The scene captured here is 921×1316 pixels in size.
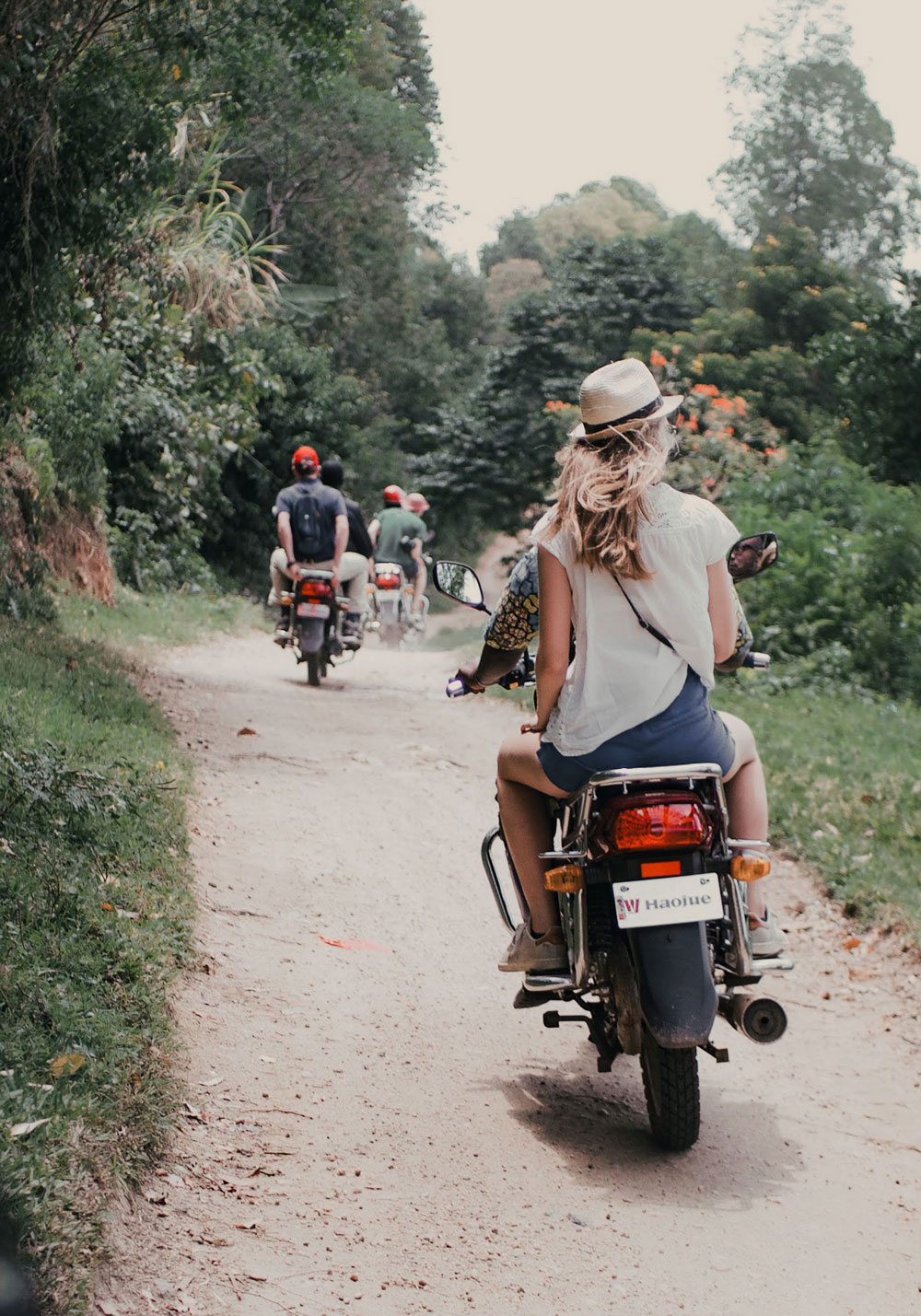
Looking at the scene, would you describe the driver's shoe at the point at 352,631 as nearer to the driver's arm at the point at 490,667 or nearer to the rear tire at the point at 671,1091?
the driver's arm at the point at 490,667

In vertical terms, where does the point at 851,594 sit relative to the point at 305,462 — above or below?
below

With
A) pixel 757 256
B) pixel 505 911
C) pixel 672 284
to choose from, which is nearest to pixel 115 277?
pixel 505 911

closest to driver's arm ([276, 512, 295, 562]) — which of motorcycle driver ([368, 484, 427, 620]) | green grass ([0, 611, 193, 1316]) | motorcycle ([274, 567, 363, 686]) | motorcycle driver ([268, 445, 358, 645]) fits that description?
motorcycle driver ([268, 445, 358, 645])

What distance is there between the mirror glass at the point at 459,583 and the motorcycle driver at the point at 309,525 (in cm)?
839

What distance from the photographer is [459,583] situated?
Result: 427 centimetres

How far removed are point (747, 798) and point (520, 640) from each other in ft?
2.64

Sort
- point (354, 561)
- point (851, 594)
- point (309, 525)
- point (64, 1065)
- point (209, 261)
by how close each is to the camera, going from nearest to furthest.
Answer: point (64, 1065) < point (851, 594) < point (309, 525) < point (354, 561) < point (209, 261)

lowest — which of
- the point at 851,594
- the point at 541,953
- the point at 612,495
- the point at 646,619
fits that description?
the point at 541,953

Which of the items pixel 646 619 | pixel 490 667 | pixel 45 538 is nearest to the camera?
pixel 646 619

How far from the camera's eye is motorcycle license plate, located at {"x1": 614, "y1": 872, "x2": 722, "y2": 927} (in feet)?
12.0

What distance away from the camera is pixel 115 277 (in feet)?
54.7

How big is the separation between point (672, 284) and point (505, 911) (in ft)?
109

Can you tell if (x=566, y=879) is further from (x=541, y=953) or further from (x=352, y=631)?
(x=352, y=631)

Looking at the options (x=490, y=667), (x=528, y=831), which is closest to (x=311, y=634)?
(x=490, y=667)
